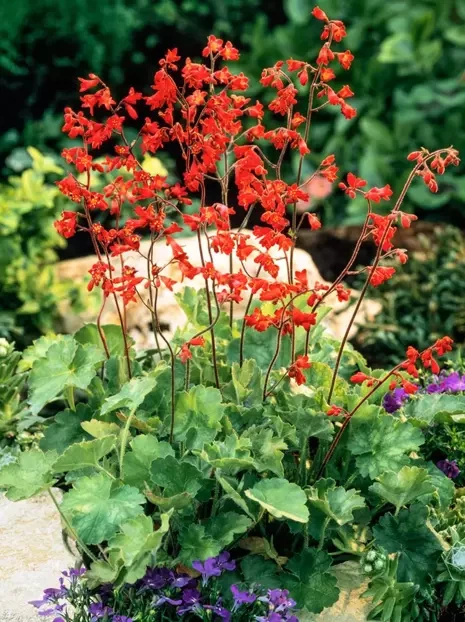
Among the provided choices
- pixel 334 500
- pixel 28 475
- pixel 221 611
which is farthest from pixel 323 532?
pixel 28 475

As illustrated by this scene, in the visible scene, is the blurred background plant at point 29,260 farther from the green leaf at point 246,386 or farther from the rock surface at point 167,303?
the green leaf at point 246,386

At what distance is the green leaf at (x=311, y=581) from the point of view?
2279 mm

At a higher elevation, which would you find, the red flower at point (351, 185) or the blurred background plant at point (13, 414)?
the red flower at point (351, 185)

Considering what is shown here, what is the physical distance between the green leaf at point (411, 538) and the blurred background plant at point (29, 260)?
7.57 feet

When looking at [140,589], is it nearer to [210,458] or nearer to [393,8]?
[210,458]

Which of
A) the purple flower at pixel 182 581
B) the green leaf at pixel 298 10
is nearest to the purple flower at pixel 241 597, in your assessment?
the purple flower at pixel 182 581

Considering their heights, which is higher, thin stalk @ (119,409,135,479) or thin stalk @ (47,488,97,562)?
thin stalk @ (119,409,135,479)

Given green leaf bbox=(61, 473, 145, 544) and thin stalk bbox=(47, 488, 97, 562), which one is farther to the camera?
thin stalk bbox=(47, 488, 97, 562)

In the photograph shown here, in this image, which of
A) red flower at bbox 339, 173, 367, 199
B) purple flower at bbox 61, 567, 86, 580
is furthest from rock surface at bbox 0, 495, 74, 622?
red flower at bbox 339, 173, 367, 199

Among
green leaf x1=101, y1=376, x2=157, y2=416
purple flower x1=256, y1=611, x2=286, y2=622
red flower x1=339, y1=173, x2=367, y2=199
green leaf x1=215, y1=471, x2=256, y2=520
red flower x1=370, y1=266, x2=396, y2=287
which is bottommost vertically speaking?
purple flower x1=256, y1=611, x2=286, y2=622

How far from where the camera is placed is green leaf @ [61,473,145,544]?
7.07ft

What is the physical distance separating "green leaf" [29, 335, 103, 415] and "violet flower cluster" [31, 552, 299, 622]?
440 millimetres

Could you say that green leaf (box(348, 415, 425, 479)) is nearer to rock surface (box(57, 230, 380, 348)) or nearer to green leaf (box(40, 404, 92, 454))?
green leaf (box(40, 404, 92, 454))

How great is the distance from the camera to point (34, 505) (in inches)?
108
